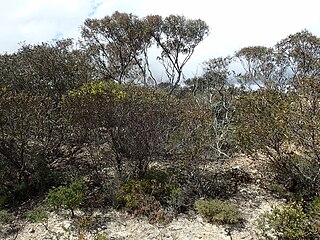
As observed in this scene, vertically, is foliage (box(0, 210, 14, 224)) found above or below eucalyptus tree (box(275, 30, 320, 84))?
below

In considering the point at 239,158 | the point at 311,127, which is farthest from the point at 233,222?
the point at 239,158

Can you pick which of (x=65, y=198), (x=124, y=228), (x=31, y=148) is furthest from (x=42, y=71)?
(x=124, y=228)

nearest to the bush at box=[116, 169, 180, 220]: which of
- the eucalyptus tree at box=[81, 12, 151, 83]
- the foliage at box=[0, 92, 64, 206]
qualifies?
the foliage at box=[0, 92, 64, 206]

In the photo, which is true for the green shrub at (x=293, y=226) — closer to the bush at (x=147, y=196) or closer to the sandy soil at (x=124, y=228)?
the sandy soil at (x=124, y=228)

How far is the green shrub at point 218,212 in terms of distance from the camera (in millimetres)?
6445

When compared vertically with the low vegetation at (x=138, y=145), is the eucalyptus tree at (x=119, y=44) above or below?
above

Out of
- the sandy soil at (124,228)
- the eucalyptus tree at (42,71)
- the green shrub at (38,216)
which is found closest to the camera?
the sandy soil at (124,228)

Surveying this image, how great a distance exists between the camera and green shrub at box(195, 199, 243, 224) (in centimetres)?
645

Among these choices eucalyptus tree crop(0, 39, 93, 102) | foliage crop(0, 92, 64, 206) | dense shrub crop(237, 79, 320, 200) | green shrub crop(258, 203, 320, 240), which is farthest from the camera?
eucalyptus tree crop(0, 39, 93, 102)

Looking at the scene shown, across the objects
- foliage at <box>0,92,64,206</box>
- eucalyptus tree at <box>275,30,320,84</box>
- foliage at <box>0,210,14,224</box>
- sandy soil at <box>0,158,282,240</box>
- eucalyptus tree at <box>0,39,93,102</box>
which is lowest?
sandy soil at <box>0,158,282,240</box>

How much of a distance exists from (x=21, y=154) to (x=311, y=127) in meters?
5.92

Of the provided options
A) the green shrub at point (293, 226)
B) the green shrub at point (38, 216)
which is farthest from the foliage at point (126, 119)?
the green shrub at point (293, 226)

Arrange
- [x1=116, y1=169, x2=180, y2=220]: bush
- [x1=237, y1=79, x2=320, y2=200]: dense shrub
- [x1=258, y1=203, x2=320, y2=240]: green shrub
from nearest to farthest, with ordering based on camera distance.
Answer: [x1=258, y1=203, x2=320, y2=240]: green shrub, [x1=237, y1=79, x2=320, y2=200]: dense shrub, [x1=116, y1=169, x2=180, y2=220]: bush

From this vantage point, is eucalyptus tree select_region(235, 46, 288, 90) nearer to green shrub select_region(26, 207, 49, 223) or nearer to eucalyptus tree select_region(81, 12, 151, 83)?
eucalyptus tree select_region(81, 12, 151, 83)
